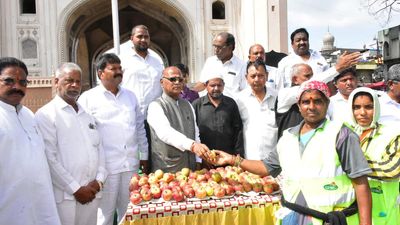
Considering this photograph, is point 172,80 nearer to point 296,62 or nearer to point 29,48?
point 296,62

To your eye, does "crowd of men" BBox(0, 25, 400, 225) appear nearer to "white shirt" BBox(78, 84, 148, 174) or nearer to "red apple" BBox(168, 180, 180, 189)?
"white shirt" BBox(78, 84, 148, 174)

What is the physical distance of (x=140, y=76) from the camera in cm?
480

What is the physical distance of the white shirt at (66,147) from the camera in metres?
3.12

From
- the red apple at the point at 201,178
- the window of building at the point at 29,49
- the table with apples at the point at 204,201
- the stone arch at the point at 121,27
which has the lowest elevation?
the table with apples at the point at 204,201

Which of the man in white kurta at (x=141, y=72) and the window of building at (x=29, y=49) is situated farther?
Result: the window of building at (x=29, y=49)

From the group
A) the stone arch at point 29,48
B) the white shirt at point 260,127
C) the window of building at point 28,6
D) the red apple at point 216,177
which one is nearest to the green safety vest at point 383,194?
the red apple at point 216,177

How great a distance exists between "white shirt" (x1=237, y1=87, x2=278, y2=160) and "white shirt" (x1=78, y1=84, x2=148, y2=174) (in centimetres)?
114

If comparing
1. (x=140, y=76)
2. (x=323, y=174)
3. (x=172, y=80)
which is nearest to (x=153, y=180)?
(x=172, y=80)

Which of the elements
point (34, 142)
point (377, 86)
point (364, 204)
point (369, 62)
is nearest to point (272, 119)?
point (364, 204)

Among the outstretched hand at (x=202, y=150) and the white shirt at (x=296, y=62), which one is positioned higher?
→ the white shirt at (x=296, y=62)

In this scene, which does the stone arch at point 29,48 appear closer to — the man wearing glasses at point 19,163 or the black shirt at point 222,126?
the black shirt at point 222,126

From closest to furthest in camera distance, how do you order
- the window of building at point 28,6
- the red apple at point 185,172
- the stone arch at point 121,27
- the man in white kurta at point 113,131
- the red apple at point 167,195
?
the red apple at point 167,195, the red apple at point 185,172, the man in white kurta at point 113,131, the stone arch at point 121,27, the window of building at point 28,6

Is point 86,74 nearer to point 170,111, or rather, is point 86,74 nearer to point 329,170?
point 170,111

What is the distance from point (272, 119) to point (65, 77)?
1975 mm
